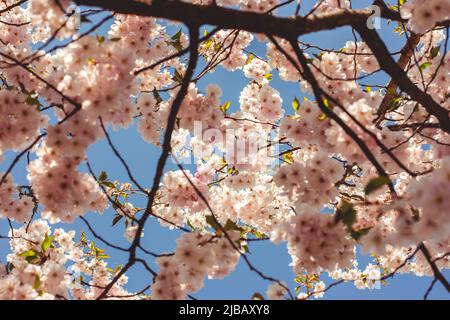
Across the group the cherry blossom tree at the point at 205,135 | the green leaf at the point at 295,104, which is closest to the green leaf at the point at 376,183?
the cherry blossom tree at the point at 205,135

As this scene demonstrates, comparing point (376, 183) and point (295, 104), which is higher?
point (295, 104)

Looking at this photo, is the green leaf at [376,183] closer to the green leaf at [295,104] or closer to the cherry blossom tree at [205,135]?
the cherry blossom tree at [205,135]

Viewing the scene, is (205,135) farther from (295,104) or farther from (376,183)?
(376,183)

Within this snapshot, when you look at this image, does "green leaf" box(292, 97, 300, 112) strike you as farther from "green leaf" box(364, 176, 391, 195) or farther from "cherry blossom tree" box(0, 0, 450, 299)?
"green leaf" box(364, 176, 391, 195)

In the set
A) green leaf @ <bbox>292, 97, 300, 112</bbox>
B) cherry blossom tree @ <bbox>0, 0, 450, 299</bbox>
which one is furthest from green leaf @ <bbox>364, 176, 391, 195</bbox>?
green leaf @ <bbox>292, 97, 300, 112</bbox>

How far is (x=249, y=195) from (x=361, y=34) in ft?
10.6

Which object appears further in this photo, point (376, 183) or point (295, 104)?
point (295, 104)

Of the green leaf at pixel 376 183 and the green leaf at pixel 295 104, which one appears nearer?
the green leaf at pixel 376 183

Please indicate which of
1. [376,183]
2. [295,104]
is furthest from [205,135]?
[376,183]

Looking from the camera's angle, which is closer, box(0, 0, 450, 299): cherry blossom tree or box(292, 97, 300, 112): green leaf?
box(0, 0, 450, 299): cherry blossom tree

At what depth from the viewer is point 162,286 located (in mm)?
3049
